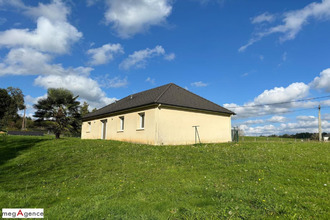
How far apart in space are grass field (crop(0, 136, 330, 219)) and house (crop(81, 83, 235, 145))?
7.26 meters

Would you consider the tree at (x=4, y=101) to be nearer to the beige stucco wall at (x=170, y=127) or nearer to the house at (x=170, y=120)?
the house at (x=170, y=120)

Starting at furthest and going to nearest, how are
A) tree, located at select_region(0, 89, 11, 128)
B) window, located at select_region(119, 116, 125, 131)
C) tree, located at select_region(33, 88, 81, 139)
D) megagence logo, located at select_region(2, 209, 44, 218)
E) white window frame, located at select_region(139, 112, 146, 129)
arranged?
tree, located at select_region(0, 89, 11, 128)
tree, located at select_region(33, 88, 81, 139)
window, located at select_region(119, 116, 125, 131)
white window frame, located at select_region(139, 112, 146, 129)
megagence logo, located at select_region(2, 209, 44, 218)

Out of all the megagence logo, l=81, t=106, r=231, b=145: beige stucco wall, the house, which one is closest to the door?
the house

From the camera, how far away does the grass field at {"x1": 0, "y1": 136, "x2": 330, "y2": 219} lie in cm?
448

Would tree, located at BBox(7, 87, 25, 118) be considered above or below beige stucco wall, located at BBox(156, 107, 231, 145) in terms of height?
above

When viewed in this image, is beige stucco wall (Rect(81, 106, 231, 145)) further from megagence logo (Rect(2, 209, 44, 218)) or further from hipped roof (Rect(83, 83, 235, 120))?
megagence logo (Rect(2, 209, 44, 218))

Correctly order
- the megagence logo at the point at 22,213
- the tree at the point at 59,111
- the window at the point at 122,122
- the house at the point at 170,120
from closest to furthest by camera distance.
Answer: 1. the megagence logo at the point at 22,213
2. the house at the point at 170,120
3. the window at the point at 122,122
4. the tree at the point at 59,111

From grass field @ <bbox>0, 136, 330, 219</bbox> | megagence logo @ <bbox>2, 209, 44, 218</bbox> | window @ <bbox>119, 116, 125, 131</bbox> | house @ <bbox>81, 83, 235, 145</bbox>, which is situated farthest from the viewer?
window @ <bbox>119, 116, 125, 131</bbox>

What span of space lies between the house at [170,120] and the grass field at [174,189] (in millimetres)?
7260

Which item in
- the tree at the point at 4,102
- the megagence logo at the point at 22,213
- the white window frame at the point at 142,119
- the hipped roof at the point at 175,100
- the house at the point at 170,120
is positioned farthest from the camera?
the tree at the point at 4,102

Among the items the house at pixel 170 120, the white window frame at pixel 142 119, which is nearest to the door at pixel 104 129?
the house at pixel 170 120

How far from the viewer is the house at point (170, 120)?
57.2 ft

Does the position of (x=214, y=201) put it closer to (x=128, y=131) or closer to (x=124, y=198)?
(x=124, y=198)

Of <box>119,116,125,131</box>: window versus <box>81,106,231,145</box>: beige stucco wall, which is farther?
<box>119,116,125,131</box>: window
